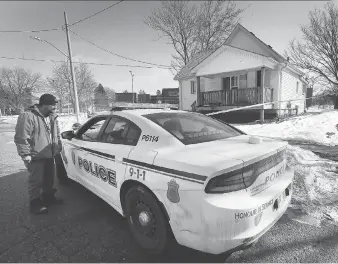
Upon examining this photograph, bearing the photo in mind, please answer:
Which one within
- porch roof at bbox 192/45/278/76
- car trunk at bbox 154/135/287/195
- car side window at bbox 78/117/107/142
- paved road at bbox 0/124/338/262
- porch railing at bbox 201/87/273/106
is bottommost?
paved road at bbox 0/124/338/262

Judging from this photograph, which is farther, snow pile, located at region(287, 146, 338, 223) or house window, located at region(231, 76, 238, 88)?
house window, located at region(231, 76, 238, 88)

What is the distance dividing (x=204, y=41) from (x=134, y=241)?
2901 cm

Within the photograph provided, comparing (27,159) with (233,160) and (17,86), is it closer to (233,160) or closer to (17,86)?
(233,160)

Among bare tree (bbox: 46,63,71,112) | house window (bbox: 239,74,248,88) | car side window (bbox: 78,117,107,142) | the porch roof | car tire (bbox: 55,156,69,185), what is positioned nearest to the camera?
car side window (bbox: 78,117,107,142)

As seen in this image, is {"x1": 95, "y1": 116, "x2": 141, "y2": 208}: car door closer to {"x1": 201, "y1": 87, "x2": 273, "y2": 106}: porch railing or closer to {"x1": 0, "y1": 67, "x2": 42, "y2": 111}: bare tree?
{"x1": 201, "y1": 87, "x2": 273, "y2": 106}: porch railing

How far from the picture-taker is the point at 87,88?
41.2m

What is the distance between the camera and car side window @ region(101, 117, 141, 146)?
99.4 inches

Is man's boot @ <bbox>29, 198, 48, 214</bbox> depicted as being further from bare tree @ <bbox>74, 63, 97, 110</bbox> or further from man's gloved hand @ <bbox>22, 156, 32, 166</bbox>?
bare tree @ <bbox>74, 63, 97, 110</bbox>

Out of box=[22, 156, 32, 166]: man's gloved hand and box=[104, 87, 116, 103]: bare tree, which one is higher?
box=[104, 87, 116, 103]: bare tree

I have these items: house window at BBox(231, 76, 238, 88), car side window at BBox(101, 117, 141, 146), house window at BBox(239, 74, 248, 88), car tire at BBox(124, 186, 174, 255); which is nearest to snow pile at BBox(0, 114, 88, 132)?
house window at BBox(231, 76, 238, 88)

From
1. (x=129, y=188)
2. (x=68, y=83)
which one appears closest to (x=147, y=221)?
(x=129, y=188)

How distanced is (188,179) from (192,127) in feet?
3.59

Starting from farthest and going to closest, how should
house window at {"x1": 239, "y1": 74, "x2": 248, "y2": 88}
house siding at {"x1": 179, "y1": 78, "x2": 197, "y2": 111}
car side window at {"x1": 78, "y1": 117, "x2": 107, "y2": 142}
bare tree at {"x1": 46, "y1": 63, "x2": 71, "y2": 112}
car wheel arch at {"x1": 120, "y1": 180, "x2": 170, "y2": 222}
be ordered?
bare tree at {"x1": 46, "y1": 63, "x2": 71, "y2": 112}, house siding at {"x1": 179, "y1": 78, "x2": 197, "y2": 111}, house window at {"x1": 239, "y1": 74, "x2": 248, "y2": 88}, car side window at {"x1": 78, "y1": 117, "x2": 107, "y2": 142}, car wheel arch at {"x1": 120, "y1": 180, "x2": 170, "y2": 222}

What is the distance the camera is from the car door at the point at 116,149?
8.13 ft
